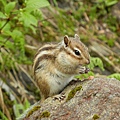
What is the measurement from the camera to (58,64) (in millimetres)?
4688

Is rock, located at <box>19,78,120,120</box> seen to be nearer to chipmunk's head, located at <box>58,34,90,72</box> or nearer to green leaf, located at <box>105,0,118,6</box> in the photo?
chipmunk's head, located at <box>58,34,90,72</box>

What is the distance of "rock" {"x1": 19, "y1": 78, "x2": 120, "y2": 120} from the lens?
3670 mm

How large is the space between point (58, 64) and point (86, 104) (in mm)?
968

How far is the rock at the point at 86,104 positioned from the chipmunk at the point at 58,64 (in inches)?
14.2

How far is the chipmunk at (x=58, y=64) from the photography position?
4.56 m

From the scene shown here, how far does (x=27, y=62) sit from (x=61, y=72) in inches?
96.9

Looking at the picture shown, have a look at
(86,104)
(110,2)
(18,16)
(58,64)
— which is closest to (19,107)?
(18,16)

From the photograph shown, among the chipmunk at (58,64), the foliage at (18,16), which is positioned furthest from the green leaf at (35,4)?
the chipmunk at (58,64)

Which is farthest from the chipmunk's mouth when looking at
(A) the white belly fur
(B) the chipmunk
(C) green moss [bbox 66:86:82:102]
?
(C) green moss [bbox 66:86:82:102]

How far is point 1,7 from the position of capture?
24.3 feet

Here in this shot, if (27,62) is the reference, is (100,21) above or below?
below

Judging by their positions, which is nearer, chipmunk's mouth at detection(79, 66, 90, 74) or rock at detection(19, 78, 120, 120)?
rock at detection(19, 78, 120, 120)

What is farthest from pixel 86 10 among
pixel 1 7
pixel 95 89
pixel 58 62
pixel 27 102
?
pixel 95 89

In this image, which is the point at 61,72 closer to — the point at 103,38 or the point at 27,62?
the point at 27,62
